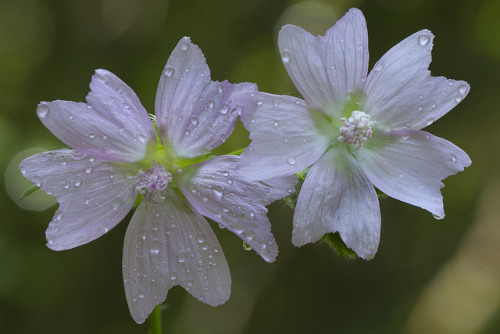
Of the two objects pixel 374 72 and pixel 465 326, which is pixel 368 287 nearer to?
pixel 465 326

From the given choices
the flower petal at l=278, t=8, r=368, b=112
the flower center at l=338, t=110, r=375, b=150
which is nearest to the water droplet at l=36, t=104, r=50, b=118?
the flower petal at l=278, t=8, r=368, b=112

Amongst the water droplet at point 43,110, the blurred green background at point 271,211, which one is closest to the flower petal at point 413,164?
the water droplet at point 43,110

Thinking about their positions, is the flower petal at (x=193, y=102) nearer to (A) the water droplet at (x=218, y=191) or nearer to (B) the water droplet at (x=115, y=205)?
(A) the water droplet at (x=218, y=191)

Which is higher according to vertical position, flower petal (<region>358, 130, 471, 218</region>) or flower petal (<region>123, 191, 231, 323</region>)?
flower petal (<region>358, 130, 471, 218</region>)

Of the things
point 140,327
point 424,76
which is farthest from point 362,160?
point 140,327

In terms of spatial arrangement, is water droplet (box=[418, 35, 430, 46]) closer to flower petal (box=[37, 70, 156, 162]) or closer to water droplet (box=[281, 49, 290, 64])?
water droplet (box=[281, 49, 290, 64])

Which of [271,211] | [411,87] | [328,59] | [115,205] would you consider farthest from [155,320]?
[271,211]
